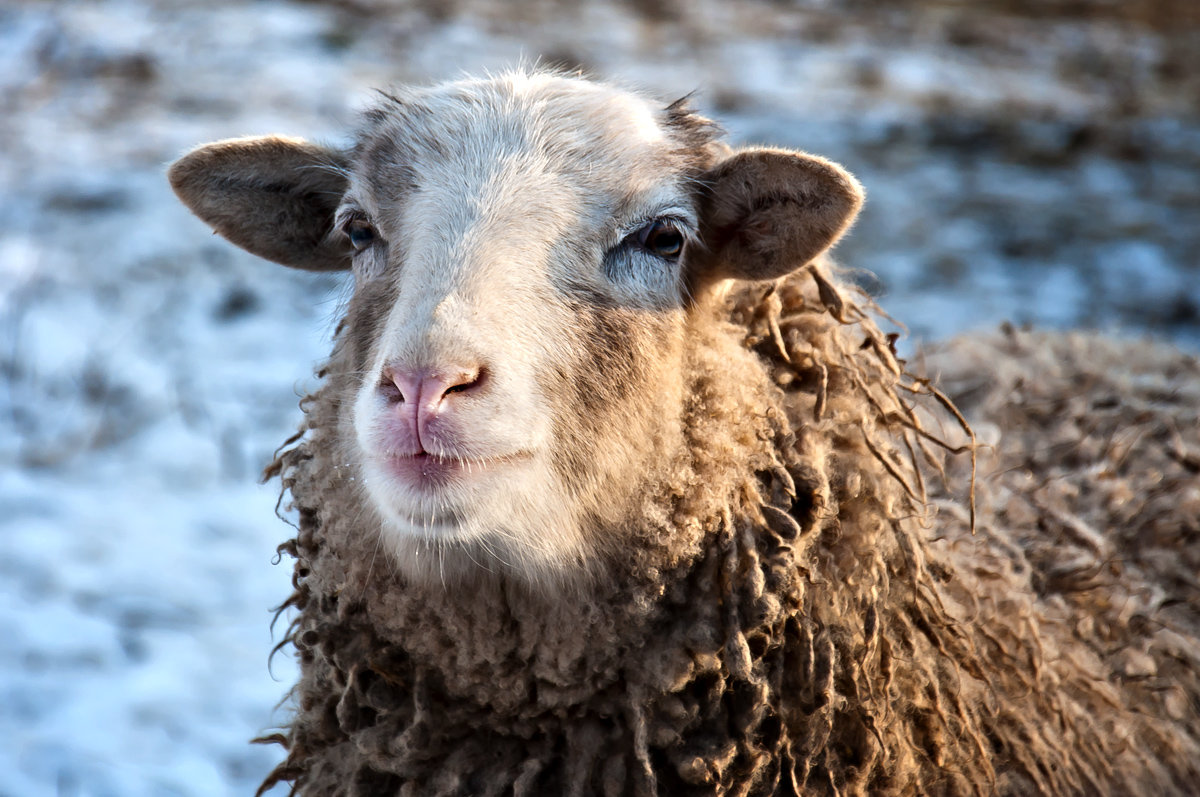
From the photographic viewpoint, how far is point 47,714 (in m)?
4.02

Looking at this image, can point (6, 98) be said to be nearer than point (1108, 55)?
Yes

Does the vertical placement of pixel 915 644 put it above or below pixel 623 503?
below

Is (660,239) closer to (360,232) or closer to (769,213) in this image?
(769,213)

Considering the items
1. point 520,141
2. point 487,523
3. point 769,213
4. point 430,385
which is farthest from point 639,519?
point 520,141

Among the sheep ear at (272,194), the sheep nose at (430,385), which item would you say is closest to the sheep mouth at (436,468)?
the sheep nose at (430,385)

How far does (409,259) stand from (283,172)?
73cm

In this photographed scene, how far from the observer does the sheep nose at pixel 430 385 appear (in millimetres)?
1962

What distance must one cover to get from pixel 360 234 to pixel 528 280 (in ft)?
2.02

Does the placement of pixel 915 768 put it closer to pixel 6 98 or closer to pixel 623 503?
pixel 623 503

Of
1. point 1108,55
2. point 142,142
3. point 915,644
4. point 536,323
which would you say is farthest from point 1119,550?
point 1108,55

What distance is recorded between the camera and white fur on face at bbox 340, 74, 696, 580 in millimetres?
2055

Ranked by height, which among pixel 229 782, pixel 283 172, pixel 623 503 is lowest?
pixel 229 782

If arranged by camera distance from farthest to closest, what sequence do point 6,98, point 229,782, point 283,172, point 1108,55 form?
point 1108,55, point 6,98, point 229,782, point 283,172

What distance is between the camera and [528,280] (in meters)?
2.24
